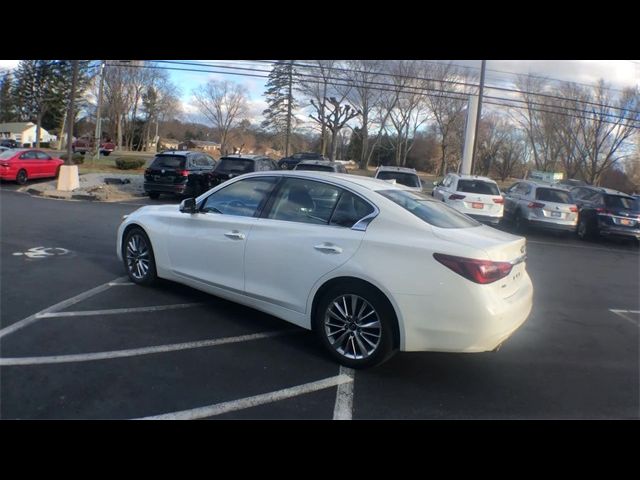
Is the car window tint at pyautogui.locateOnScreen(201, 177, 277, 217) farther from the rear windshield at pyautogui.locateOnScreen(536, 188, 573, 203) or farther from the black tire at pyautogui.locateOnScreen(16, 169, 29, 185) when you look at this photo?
the black tire at pyautogui.locateOnScreen(16, 169, 29, 185)

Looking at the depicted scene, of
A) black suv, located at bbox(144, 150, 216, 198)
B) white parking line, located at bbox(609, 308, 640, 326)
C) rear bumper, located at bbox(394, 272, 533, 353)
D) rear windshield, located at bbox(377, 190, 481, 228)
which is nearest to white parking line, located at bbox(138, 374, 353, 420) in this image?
rear bumper, located at bbox(394, 272, 533, 353)

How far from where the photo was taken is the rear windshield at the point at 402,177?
13586 mm

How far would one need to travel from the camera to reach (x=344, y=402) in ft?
11.1

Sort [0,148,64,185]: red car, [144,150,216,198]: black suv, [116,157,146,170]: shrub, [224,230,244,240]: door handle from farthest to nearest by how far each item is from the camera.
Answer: [116,157,146,170]: shrub < [0,148,64,185]: red car < [144,150,216,198]: black suv < [224,230,244,240]: door handle

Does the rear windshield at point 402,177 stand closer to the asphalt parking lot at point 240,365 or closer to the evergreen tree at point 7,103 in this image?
the asphalt parking lot at point 240,365

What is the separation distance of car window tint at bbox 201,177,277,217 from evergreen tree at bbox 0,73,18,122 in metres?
74.9

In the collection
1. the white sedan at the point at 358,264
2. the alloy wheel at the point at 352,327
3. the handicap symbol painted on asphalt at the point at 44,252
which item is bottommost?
the handicap symbol painted on asphalt at the point at 44,252

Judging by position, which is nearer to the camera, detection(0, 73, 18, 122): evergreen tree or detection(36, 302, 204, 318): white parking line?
detection(36, 302, 204, 318): white parking line

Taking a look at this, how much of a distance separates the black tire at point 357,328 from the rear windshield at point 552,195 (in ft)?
39.2

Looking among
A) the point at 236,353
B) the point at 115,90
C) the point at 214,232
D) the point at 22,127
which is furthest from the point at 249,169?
the point at 22,127

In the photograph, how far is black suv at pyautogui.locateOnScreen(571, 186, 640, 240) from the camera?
44.6 ft

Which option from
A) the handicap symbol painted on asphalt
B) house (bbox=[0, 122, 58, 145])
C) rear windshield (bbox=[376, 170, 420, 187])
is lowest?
the handicap symbol painted on asphalt

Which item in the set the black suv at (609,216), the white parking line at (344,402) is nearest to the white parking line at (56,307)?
the white parking line at (344,402)
